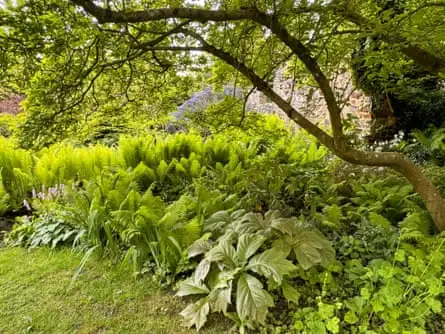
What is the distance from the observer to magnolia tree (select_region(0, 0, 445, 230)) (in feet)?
4.25

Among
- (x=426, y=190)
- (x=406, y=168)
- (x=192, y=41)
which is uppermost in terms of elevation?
(x=192, y=41)

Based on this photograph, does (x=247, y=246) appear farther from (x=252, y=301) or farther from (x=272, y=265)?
(x=252, y=301)

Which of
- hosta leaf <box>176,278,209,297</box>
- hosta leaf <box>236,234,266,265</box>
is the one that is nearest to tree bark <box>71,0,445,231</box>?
hosta leaf <box>236,234,266,265</box>

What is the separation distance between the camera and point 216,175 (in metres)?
3.17

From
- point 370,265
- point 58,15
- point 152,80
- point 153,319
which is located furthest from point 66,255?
point 370,265

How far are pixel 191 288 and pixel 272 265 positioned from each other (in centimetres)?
47

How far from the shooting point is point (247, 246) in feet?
5.73

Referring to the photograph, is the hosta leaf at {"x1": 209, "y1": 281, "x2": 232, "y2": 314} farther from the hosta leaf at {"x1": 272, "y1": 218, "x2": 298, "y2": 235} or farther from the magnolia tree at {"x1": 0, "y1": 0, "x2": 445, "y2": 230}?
the magnolia tree at {"x1": 0, "y1": 0, "x2": 445, "y2": 230}

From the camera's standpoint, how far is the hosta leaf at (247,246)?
5.58 feet

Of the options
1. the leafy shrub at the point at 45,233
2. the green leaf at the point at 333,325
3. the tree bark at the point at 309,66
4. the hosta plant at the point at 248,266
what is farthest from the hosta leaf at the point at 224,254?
the leafy shrub at the point at 45,233

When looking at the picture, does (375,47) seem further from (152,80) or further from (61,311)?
(61,311)

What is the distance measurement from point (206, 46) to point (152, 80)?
1.93ft

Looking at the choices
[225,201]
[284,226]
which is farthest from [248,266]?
[225,201]

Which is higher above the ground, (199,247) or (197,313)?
(199,247)
